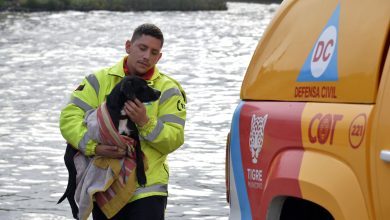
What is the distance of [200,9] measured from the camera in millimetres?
78875

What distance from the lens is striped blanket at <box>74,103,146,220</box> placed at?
19.1 ft

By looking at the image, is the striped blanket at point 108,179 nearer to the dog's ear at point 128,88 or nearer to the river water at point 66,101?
the dog's ear at point 128,88

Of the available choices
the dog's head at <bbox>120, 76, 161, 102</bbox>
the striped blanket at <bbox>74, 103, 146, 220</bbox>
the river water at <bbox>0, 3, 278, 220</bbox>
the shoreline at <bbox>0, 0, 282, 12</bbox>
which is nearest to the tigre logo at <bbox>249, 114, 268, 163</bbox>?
the dog's head at <bbox>120, 76, 161, 102</bbox>

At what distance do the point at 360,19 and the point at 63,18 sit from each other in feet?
198

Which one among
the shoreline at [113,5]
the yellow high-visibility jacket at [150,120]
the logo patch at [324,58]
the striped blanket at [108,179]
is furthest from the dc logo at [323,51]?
the shoreline at [113,5]

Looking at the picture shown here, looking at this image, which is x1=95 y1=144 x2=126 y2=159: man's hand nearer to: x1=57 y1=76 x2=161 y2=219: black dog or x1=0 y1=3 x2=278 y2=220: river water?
x1=57 y1=76 x2=161 y2=219: black dog

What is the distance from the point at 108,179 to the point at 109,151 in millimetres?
146

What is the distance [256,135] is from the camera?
203 inches

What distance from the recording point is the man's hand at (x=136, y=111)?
577 cm

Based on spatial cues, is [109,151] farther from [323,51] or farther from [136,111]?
[323,51]

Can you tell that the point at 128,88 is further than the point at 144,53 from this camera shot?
No

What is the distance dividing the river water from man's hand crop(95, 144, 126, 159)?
3945 mm

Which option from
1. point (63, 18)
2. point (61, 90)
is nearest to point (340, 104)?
point (61, 90)

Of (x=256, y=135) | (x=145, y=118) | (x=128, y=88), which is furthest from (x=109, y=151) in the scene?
(x=256, y=135)
